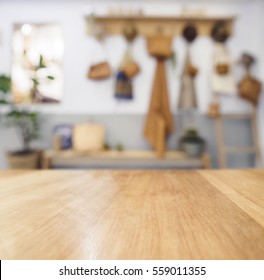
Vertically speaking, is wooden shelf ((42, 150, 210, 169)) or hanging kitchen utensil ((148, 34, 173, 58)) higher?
hanging kitchen utensil ((148, 34, 173, 58))

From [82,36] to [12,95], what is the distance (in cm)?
123

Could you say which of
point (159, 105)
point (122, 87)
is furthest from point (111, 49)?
point (159, 105)

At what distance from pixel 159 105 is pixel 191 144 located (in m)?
0.67

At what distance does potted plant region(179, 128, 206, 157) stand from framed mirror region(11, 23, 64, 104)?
1.75 m

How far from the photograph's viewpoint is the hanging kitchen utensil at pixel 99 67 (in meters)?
2.96

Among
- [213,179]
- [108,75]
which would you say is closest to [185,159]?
[108,75]

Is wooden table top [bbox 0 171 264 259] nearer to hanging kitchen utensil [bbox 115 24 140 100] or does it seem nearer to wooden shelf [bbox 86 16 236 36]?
hanging kitchen utensil [bbox 115 24 140 100]

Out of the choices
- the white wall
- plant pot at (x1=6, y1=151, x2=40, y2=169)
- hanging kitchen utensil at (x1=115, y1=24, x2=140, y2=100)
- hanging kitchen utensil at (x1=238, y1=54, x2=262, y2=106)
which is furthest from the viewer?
the white wall

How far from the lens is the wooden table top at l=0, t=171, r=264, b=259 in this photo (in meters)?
0.28

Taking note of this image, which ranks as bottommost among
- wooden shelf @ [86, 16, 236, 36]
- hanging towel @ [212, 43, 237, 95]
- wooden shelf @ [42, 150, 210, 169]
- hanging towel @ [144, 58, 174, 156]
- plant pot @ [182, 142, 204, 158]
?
wooden shelf @ [42, 150, 210, 169]

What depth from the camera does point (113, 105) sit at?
10.3ft

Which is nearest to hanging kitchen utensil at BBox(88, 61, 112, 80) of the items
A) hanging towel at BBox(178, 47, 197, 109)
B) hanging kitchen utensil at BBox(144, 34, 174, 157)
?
hanging kitchen utensil at BBox(144, 34, 174, 157)

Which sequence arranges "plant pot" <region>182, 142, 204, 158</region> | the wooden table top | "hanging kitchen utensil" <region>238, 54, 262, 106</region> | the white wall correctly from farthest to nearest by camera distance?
the white wall, "hanging kitchen utensil" <region>238, 54, 262, 106</region>, "plant pot" <region>182, 142, 204, 158</region>, the wooden table top
